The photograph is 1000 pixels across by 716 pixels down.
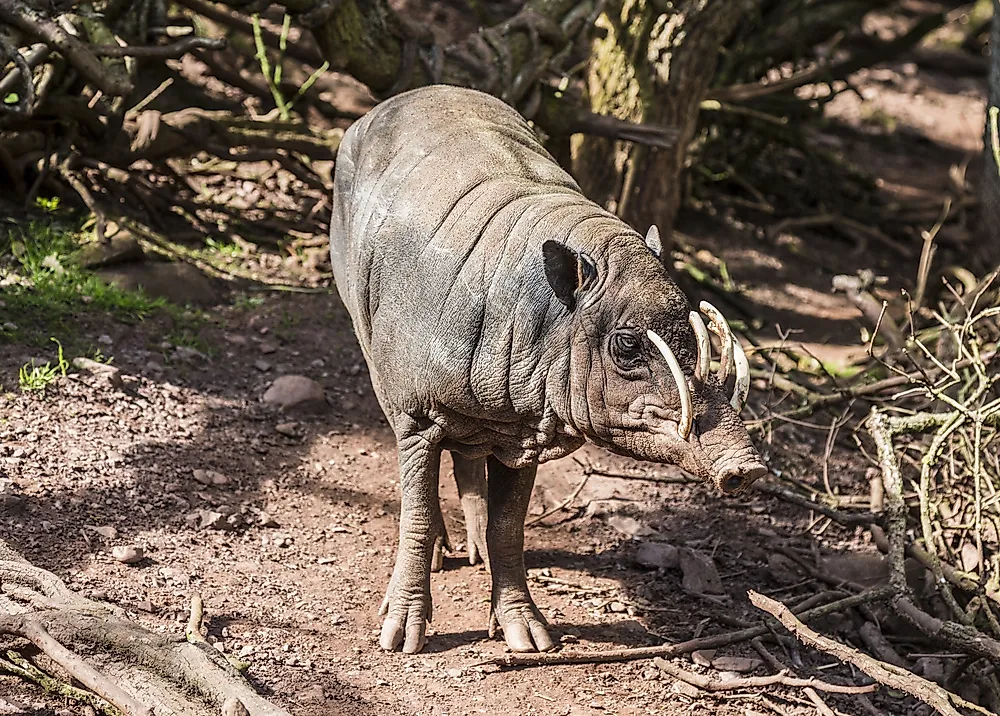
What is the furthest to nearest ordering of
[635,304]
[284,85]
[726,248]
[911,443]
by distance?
[726,248], [284,85], [911,443], [635,304]

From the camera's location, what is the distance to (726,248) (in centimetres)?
934

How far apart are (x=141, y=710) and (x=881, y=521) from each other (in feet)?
11.1

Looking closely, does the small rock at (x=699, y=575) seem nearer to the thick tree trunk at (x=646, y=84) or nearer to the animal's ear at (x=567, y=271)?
the animal's ear at (x=567, y=271)

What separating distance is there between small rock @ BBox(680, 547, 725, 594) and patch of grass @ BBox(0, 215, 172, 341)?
9.40 ft

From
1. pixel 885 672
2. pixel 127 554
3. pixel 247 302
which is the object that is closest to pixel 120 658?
pixel 127 554

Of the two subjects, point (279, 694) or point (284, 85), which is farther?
point (284, 85)

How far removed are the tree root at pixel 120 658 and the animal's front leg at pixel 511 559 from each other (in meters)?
1.09

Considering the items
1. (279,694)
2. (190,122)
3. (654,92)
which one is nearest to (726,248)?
(654,92)

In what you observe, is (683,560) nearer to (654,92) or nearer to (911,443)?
(911,443)

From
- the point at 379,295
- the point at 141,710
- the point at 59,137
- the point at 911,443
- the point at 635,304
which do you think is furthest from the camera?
the point at 59,137

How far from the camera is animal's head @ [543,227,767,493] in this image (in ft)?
11.8

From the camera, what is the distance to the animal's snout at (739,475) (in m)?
3.53

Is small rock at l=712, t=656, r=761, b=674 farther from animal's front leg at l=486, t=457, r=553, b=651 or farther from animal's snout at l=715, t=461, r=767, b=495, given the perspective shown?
animal's snout at l=715, t=461, r=767, b=495

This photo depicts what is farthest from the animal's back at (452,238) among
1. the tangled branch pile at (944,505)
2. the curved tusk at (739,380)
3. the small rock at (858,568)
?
the small rock at (858,568)
